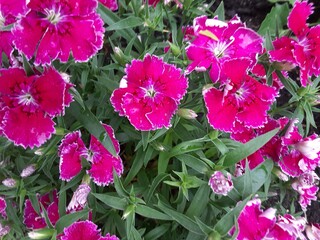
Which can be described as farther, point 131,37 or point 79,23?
point 131,37

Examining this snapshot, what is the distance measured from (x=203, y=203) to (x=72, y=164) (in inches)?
19.5

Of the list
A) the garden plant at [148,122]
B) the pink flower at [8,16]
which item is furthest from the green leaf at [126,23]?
the pink flower at [8,16]

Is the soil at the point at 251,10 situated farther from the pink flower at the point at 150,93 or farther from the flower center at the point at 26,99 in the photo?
the flower center at the point at 26,99

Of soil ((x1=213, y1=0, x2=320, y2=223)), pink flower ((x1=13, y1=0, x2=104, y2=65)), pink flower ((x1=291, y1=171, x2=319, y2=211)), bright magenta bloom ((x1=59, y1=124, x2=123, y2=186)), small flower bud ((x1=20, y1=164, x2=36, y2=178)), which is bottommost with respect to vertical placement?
pink flower ((x1=291, y1=171, x2=319, y2=211))

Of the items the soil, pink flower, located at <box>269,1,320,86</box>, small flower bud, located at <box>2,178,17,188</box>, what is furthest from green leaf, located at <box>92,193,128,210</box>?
the soil

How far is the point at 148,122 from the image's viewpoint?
1.50 meters

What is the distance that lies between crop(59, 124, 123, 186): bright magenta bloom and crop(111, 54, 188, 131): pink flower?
158 millimetres

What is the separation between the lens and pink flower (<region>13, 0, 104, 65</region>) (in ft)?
4.58

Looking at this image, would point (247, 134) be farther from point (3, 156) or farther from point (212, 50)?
point (3, 156)

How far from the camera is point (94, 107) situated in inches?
72.6

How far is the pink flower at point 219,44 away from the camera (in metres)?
1.51

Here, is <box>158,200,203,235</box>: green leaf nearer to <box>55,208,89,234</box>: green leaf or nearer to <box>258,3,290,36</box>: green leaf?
<box>55,208,89,234</box>: green leaf

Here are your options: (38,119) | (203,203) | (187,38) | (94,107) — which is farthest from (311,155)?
(38,119)

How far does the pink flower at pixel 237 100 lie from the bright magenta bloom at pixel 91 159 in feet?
1.29
